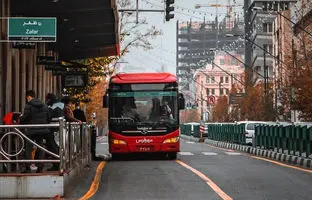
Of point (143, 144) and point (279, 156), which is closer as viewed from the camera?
point (143, 144)

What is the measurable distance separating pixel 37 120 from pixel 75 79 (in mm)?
14597

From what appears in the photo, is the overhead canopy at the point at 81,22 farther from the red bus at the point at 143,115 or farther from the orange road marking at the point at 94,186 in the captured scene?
the orange road marking at the point at 94,186

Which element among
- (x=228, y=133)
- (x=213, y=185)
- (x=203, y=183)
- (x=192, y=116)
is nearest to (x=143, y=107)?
(x=203, y=183)

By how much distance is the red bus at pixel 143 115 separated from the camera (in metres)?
25.7

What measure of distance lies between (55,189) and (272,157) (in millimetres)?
18426

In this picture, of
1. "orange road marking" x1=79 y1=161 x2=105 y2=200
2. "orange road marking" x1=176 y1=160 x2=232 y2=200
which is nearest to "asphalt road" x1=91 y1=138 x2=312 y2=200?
"orange road marking" x1=176 y1=160 x2=232 y2=200

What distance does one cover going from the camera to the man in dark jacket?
13883 millimetres

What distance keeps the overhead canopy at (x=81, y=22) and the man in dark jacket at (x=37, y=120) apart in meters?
7.72

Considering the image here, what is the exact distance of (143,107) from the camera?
25.9m

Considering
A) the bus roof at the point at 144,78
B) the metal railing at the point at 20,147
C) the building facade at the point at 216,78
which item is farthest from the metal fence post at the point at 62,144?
the building facade at the point at 216,78

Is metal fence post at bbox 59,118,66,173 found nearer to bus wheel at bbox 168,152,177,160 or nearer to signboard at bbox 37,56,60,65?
signboard at bbox 37,56,60,65

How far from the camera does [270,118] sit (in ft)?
201

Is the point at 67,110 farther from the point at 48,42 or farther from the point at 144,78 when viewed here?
the point at 48,42

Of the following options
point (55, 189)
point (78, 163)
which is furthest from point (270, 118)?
point (55, 189)
